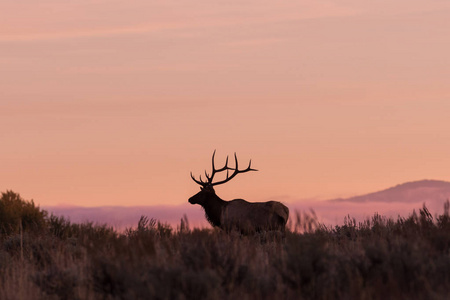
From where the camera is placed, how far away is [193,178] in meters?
23.2

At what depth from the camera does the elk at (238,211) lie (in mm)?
21188

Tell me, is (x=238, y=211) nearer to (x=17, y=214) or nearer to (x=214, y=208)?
(x=214, y=208)

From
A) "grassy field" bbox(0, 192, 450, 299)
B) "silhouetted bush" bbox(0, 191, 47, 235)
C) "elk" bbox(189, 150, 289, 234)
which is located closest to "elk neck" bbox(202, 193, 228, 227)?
"elk" bbox(189, 150, 289, 234)

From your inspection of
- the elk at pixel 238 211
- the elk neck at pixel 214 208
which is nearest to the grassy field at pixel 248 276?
the elk at pixel 238 211

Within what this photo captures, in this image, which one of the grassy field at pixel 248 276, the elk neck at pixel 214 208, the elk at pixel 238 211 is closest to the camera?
the grassy field at pixel 248 276

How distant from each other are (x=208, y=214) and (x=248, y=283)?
41.9ft

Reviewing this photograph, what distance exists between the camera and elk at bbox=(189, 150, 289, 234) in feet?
69.5

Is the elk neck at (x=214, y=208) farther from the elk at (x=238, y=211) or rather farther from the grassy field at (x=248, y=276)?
the grassy field at (x=248, y=276)

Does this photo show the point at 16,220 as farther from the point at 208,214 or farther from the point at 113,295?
the point at 113,295

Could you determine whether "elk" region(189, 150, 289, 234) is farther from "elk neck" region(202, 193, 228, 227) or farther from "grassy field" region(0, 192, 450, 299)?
"grassy field" region(0, 192, 450, 299)

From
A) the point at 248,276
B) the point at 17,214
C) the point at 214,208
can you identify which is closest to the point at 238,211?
the point at 214,208

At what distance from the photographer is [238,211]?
21.6m

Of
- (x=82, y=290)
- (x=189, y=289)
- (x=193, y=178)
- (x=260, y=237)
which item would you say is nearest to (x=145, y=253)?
(x=82, y=290)

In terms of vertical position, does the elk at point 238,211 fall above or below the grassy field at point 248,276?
above
